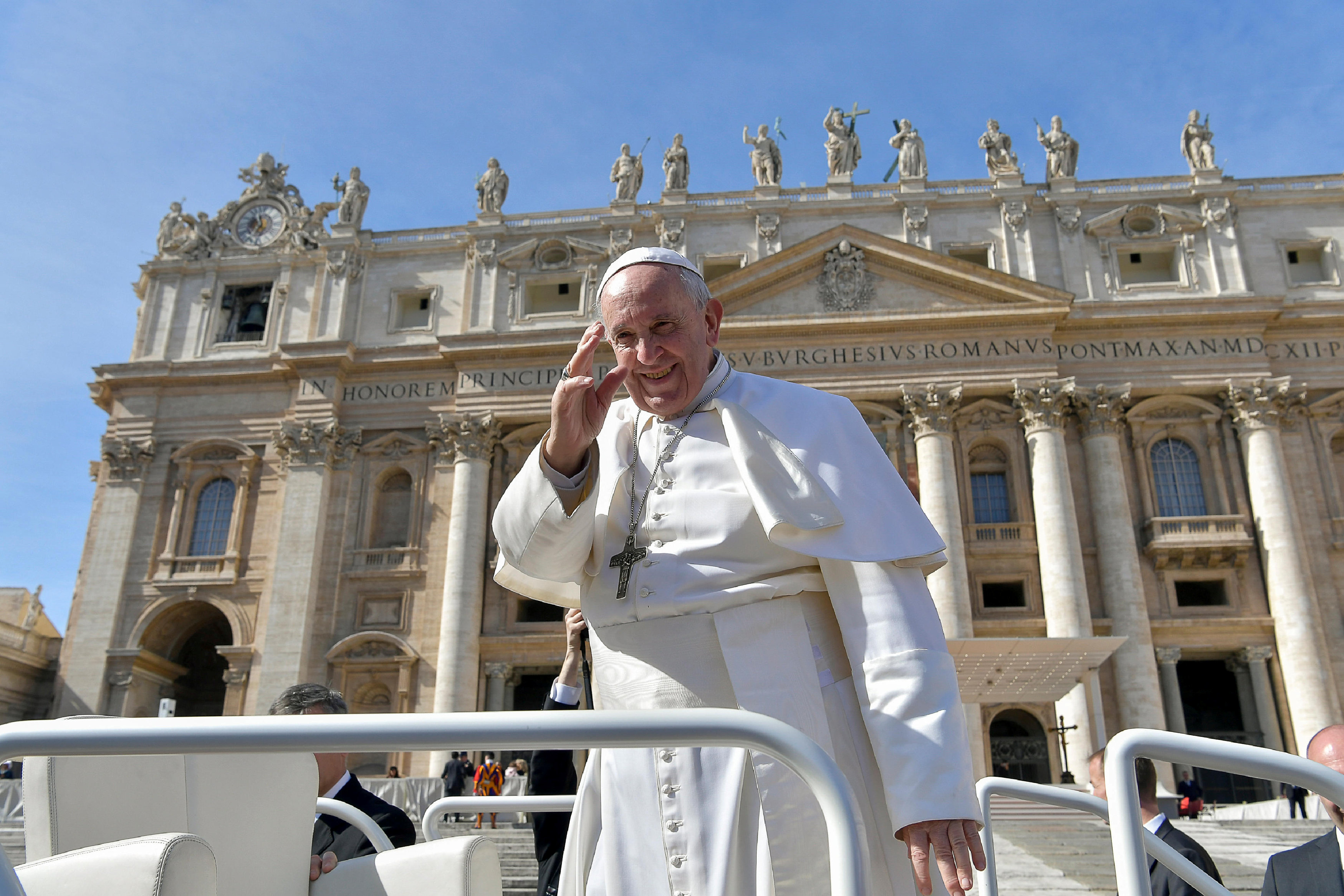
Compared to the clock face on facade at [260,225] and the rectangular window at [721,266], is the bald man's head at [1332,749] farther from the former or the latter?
the clock face on facade at [260,225]

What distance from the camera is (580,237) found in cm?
2989

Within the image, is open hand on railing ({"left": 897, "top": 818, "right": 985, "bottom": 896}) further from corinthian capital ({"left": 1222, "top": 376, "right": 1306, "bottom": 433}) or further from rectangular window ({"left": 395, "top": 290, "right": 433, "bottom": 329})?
rectangular window ({"left": 395, "top": 290, "right": 433, "bottom": 329})

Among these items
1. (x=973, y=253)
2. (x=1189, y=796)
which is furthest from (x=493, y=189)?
(x=1189, y=796)

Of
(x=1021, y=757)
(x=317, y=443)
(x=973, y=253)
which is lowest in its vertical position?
(x=1021, y=757)

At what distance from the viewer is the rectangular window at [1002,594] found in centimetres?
2533

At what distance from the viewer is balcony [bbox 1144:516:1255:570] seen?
24594mm

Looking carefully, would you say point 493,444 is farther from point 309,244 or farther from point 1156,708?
point 1156,708


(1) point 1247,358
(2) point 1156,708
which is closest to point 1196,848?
(2) point 1156,708

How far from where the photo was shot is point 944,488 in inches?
986

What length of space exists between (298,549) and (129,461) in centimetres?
585

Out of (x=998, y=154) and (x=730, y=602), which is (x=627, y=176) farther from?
(x=730, y=602)

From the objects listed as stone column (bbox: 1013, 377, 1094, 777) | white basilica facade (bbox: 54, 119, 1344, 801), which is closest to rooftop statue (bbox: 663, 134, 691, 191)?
white basilica facade (bbox: 54, 119, 1344, 801)

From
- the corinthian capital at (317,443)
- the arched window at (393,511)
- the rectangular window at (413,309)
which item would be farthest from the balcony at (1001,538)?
the corinthian capital at (317,443)

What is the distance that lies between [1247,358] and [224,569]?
83.8 feet
